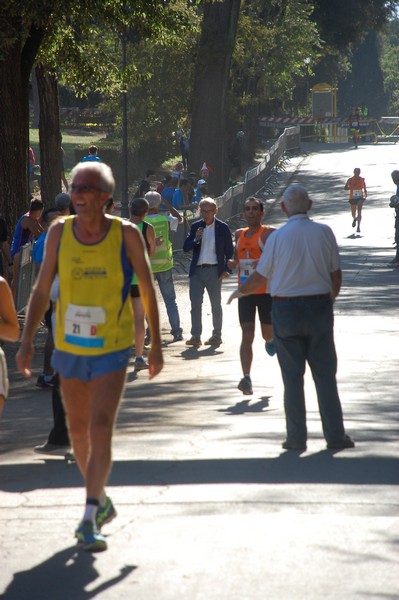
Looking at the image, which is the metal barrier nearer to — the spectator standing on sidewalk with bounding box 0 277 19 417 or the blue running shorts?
the spectator standing on sidewalk with bounding box 0 277 19 417

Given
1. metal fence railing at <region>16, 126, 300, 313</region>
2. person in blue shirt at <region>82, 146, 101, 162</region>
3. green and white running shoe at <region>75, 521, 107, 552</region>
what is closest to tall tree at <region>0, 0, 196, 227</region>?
metal fence railing at <region>16, 126, 300, 313</region>

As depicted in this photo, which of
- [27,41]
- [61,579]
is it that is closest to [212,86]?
[27,41]

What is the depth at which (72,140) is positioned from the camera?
2238 inches

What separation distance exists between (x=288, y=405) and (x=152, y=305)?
2.45 m

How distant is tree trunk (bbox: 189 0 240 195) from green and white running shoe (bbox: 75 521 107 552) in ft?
101

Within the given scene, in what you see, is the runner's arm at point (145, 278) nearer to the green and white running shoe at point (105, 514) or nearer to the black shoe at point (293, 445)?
the green and white running shoe at point (105, 514)

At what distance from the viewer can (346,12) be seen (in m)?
57.1

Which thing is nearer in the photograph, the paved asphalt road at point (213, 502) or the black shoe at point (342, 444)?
the paved asphalt road at point (213, 502)

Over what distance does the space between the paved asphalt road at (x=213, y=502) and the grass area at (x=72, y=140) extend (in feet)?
110

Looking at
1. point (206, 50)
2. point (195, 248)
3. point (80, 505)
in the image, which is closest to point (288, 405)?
point (80, 505)

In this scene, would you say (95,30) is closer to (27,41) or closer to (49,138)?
(49,138)

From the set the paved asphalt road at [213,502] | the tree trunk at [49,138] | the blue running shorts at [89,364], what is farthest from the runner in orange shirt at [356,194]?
the blue running shorts at [89,364]

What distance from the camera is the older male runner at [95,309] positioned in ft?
19.3

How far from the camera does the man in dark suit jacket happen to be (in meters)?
15.3
